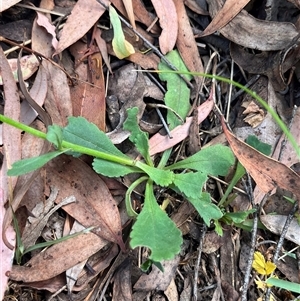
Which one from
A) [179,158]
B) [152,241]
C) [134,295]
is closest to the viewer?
[152,241]

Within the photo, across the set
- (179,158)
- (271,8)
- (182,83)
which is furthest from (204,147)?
(271,8)

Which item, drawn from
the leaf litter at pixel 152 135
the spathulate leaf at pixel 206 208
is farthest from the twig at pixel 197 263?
the spathulate leaf at pixel 206 208

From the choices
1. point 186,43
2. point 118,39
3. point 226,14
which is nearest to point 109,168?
point 118,39

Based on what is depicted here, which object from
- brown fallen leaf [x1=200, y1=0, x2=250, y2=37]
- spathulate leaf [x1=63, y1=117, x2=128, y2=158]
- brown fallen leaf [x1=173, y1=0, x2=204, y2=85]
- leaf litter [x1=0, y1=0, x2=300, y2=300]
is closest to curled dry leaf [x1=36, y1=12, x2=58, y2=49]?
leaf litter [x1=0, y1=0, x2=300, y2=300]

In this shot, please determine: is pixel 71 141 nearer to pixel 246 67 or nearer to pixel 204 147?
pixel 204 147

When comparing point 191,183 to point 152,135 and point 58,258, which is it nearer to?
point 152,135

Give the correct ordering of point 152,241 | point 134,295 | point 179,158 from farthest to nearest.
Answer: point 179,158 < point 134,295 < point 152,241

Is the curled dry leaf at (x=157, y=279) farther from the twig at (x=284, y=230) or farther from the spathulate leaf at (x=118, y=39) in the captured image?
the spathulate leaf at (x=118, y=39)
